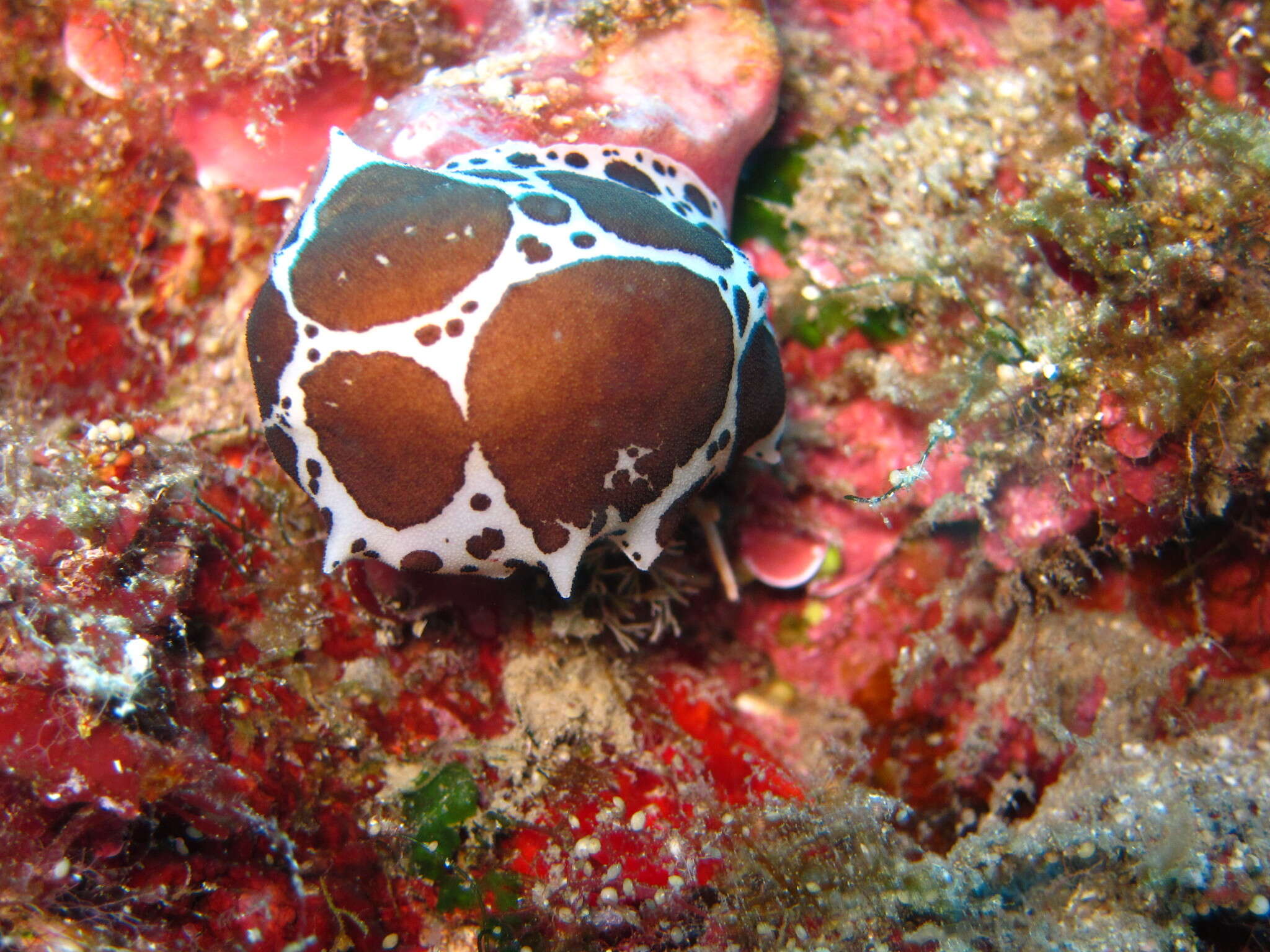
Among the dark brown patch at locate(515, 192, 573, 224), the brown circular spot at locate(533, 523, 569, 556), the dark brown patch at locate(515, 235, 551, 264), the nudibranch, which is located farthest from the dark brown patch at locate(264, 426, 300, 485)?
the dark brown patch at locate(515, 192, 573, 224)

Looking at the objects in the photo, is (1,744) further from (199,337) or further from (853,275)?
(853,275)

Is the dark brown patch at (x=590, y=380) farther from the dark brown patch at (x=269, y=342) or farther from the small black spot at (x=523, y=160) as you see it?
the small black spot at (x=523, y=160)

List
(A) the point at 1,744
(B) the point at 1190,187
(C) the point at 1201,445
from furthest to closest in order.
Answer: (C) the point at 1201,445
(B) the point at 1190,187
(A) the point at 1,744

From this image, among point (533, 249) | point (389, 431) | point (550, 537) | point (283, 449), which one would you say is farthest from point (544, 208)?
point (283, 449)

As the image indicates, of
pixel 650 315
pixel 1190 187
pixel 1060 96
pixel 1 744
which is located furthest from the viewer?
pixel 1060 96

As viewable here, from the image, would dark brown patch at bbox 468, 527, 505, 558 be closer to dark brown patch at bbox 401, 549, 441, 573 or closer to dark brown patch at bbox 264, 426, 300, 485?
dark brown patch at bbox 401, 549, 441, 573

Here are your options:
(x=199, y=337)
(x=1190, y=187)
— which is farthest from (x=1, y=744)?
(x=1190, y=187)

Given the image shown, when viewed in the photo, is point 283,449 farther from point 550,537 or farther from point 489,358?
point 550,537
